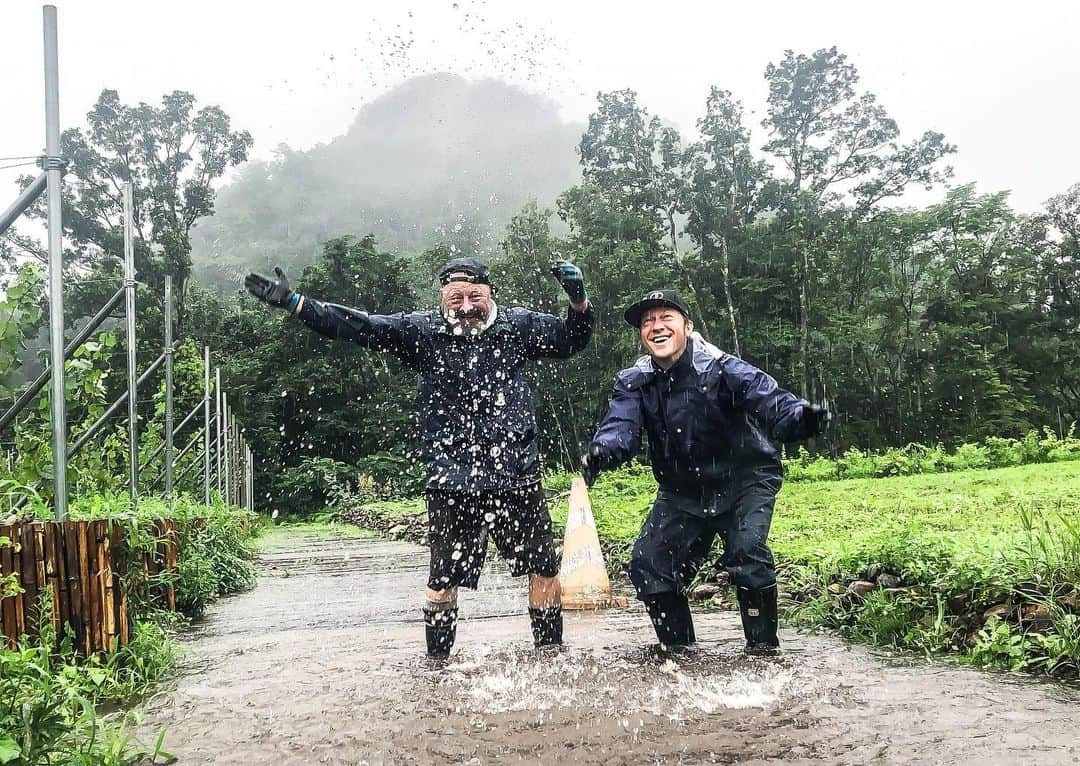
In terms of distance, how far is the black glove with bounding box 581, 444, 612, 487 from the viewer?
4.36 meters

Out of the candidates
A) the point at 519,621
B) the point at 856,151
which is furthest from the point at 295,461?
the point at 519,621

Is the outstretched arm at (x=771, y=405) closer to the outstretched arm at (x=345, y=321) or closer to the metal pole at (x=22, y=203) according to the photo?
the outstretched arm at (x=345, y=321)

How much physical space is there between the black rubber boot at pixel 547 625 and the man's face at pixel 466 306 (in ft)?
4.65

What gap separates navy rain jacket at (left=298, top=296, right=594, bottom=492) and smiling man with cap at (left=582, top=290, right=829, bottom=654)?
405 mm

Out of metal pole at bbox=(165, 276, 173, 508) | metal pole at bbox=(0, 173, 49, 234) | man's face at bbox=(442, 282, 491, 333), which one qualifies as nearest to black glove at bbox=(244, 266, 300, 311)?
man's face at bbox=(442, 282, 491, 333)

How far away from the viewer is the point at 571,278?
479cm

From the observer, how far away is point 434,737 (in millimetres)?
3188

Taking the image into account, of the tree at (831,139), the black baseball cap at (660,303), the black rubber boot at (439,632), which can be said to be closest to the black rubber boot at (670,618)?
the black rubber boot at (439,632)

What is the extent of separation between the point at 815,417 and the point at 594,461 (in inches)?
38.1

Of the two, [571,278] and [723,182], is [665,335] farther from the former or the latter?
[723,182]

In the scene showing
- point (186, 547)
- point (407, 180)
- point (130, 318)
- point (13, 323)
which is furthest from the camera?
point (407, 180)

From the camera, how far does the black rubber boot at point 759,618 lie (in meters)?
4.44

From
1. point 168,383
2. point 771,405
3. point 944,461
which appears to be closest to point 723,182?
point 944,461

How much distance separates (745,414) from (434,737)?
2.18 metres
